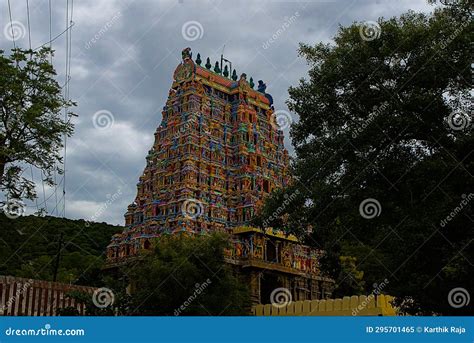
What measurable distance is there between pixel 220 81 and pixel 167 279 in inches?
817

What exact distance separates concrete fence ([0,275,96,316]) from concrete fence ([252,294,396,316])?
11.3 m

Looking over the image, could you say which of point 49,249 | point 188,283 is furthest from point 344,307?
point 49,249

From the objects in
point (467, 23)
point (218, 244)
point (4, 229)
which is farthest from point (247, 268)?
point (467, 23)

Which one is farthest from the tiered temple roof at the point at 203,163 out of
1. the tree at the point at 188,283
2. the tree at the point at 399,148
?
the tree at the point at 399,148

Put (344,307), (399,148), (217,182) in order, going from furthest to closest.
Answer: (217,182), (344,307), (399,148)

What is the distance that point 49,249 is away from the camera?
4516cm

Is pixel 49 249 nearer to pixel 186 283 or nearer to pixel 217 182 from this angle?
pixel 217 182

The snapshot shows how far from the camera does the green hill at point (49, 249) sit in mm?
30719

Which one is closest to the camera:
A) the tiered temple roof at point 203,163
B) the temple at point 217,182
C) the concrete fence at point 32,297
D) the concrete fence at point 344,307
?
the concrete fence at point 32,297

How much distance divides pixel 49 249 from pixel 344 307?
93.2ft

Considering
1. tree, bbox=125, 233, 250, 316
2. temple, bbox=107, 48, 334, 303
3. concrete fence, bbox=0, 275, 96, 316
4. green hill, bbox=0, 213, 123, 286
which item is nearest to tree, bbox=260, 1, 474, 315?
tree, bbox=125, 233, 250, 316

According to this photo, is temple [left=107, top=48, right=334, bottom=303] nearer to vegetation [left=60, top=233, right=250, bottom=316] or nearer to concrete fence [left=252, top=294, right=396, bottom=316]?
concrete fence [left=252, top=294, right=396, bottom=316]

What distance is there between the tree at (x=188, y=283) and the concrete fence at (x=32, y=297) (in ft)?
10.1

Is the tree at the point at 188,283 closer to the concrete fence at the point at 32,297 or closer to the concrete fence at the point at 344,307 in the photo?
the concrete fence at the point at 32,297
